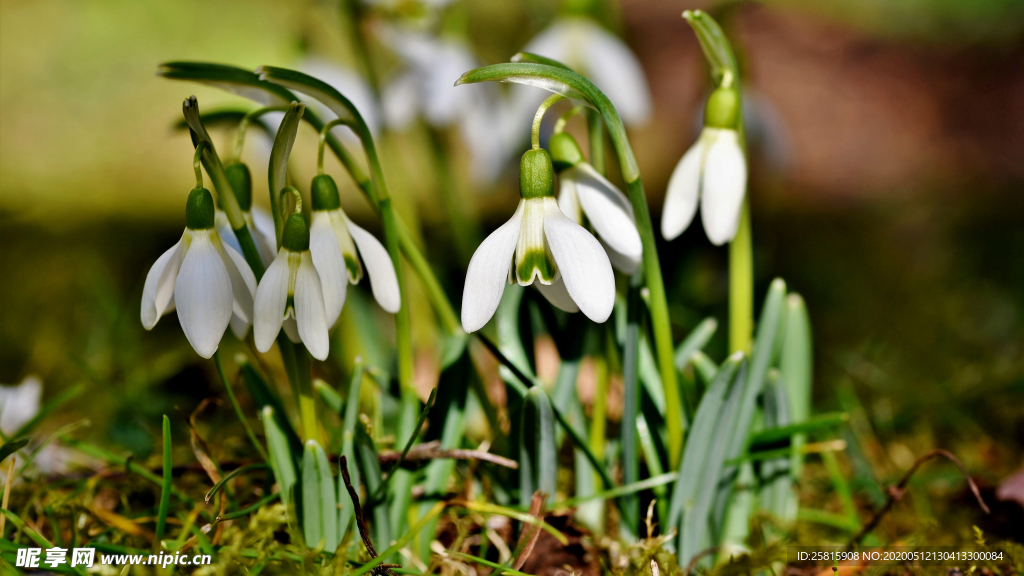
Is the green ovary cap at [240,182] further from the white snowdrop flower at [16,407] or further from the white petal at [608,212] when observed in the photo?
the white snowdrop flower at [16,407]

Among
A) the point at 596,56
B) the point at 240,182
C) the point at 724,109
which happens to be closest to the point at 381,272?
the point at 240,182

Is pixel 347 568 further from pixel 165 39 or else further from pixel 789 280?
pixel 165 39

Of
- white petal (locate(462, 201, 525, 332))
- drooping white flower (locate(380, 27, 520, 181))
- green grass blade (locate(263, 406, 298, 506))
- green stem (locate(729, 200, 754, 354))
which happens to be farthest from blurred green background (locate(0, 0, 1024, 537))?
white petal (locate(462, 201, 525, 332))

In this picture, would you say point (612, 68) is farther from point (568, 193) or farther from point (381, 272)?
point (381, 272)

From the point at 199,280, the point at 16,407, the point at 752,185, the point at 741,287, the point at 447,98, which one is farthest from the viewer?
the point at 752,185

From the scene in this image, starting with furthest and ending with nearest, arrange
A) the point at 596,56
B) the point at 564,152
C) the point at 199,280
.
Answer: the point at 596,56 → the point at 564,152 → the point at 199,280

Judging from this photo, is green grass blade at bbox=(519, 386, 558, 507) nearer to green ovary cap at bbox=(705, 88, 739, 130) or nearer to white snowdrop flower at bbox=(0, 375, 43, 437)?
green ovary cap at bbox=(705, 88, 739, 130)
